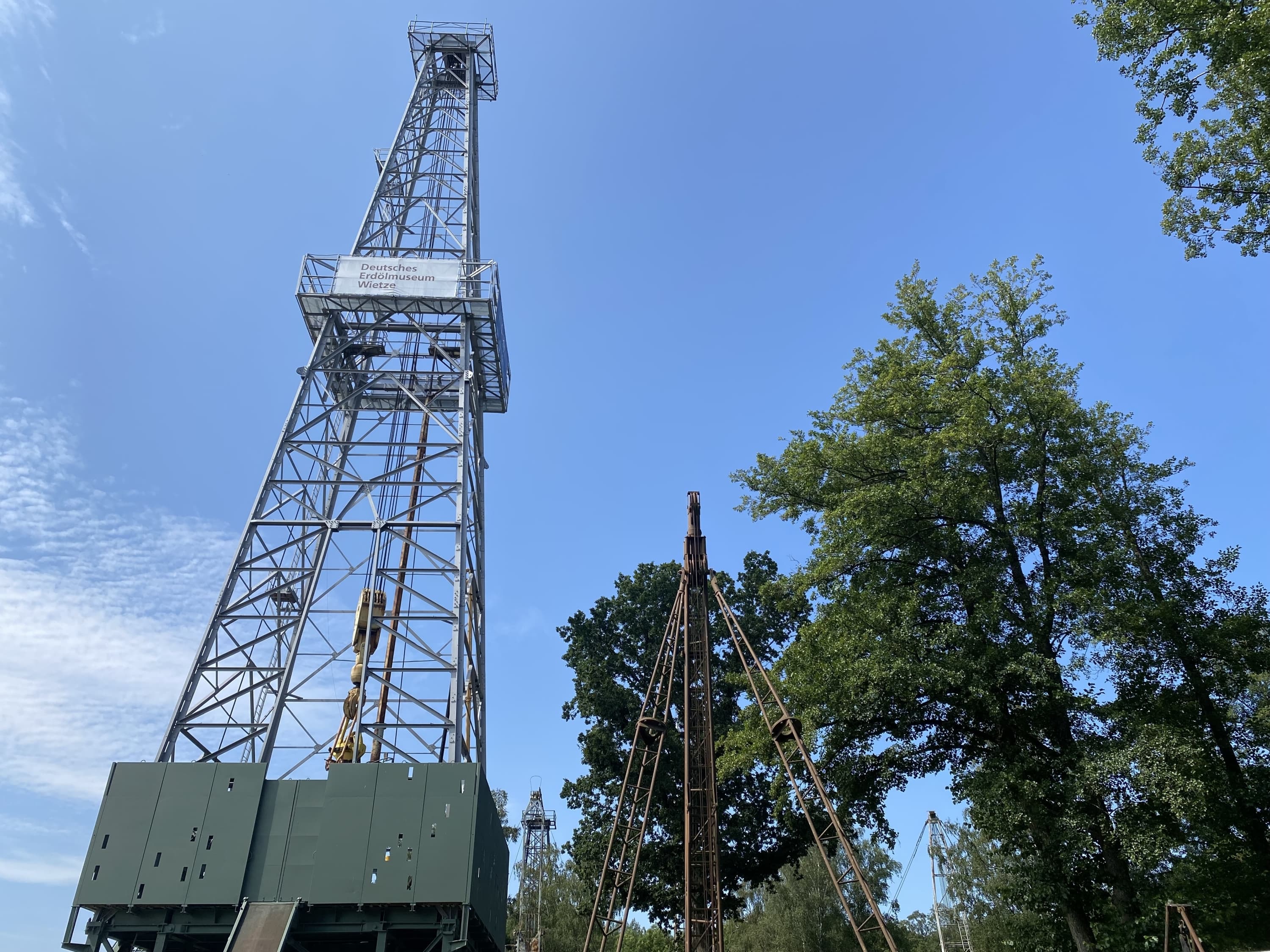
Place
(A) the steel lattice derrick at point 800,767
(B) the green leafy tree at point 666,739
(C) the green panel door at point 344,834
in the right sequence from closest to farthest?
(C) the green panel door at point 344,834, (A) the steel lattice derrick at point 800,767, (B) the green leafy tree at point 666,739

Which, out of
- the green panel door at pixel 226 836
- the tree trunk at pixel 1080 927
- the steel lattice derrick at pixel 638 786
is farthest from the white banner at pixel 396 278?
the tree trunk at pixel 1080 927

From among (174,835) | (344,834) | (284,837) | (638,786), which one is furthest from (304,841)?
(638,786)

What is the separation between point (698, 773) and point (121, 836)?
12.5 m

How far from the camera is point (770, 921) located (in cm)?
3884

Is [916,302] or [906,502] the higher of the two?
[916,302]

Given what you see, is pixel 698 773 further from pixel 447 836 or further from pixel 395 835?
pixel 395 835

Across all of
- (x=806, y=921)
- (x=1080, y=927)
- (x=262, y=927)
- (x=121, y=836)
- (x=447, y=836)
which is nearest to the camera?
(x=262, y=927)

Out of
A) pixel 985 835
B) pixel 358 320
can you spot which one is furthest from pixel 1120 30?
pixel 358 320

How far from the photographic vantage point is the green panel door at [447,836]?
15992 mm

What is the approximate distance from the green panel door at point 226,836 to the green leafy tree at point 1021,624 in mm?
11324

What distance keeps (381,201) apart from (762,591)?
16.2 meters

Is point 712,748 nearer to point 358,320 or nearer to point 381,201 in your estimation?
point 358,320

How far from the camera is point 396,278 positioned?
24125mm

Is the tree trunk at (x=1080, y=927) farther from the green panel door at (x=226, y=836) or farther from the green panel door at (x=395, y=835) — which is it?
the green panel door at (x=226, y=836)
